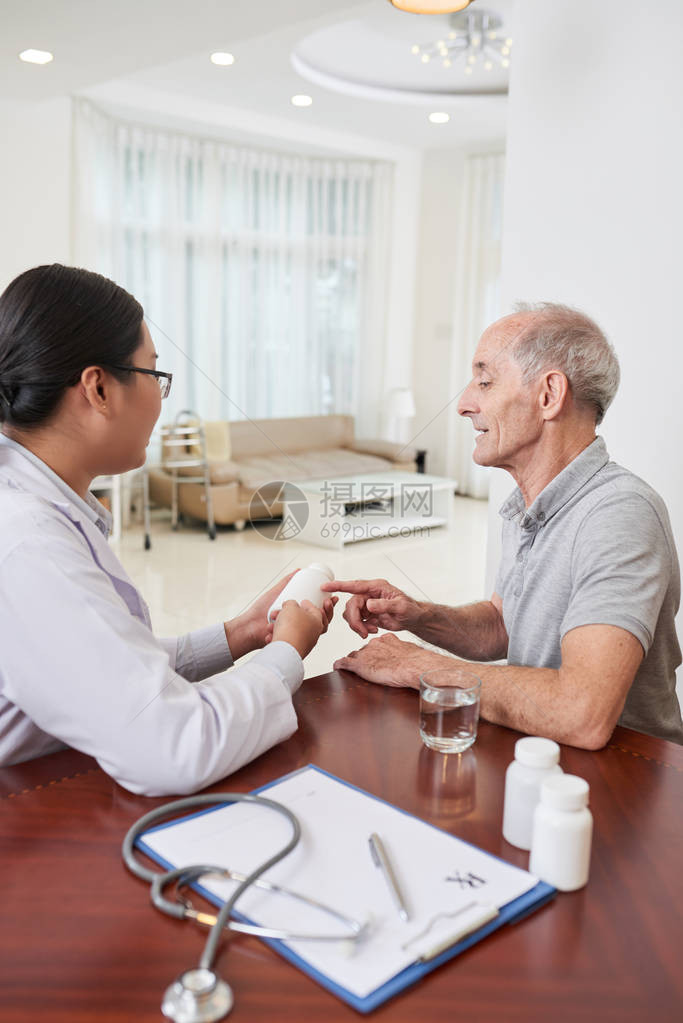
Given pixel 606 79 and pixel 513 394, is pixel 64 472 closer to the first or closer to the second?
pixel 513 394

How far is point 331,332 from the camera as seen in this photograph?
24.9ft

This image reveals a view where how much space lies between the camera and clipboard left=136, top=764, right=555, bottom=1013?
2.30ft

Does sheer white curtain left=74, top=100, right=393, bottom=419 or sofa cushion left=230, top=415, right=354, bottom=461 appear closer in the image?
sheer white curtain left=74, top=100, right=393, bottom=419

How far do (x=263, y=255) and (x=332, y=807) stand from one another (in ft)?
21.3

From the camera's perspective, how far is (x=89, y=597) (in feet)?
3.10

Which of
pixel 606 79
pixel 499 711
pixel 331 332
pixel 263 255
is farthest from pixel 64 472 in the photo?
pixel 331 332

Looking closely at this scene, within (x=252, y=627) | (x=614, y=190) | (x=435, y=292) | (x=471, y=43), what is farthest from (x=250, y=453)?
(x=252, y=627)

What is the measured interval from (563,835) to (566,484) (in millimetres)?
767

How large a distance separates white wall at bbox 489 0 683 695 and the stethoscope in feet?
5.44

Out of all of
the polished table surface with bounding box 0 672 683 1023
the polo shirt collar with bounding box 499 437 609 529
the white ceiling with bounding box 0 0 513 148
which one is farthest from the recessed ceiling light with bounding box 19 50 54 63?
the polished table surface with bounding box 0 672 683 1023

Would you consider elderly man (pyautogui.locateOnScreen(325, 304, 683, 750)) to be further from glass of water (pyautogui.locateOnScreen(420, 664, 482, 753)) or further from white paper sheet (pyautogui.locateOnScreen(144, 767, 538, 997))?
white paper sheet (pyautogui.locateOnScreen(144, 767, 538, 997))

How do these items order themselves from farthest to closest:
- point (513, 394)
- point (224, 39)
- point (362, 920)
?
point (224, 39)
point (513, 394)
point (362, 920)

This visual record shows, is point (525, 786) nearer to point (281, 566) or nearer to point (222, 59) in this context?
point (281, 566)

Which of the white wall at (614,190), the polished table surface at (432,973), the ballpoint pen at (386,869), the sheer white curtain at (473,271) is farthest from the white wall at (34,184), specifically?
the ballpoint pen at (386,869)
